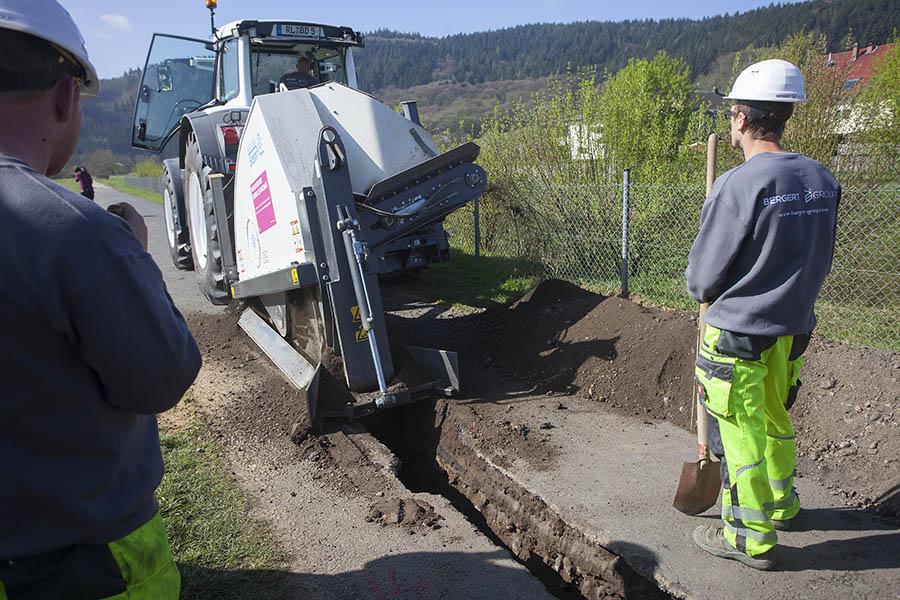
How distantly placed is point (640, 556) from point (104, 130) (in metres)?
120

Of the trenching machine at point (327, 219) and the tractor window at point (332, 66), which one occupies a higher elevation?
the tractor window at point (332, 66)

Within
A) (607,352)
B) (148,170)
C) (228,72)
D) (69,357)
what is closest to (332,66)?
(228,72)

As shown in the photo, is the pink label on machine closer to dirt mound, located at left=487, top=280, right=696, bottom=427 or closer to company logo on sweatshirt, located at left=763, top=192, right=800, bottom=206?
dirt mound, located at left=487, top=280, right=696, bottom=427

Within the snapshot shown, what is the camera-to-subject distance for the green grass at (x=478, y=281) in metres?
8.26

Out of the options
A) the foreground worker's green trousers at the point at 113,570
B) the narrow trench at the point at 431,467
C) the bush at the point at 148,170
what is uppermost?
the bush at the point at 148,170

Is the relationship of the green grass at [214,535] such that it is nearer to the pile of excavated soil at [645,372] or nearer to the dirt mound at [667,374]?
the pile of excavated soil at [645,372]

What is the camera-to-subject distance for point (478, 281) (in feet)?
30.2

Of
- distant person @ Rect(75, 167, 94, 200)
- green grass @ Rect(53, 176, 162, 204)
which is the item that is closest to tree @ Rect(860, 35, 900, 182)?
Result: distant person @ Rect(75, 167, 94, 200)

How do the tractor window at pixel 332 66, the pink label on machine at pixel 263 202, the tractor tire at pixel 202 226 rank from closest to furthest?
the pink label on machine at pixel 263 202 → the tractor tire at pixel 202 226 → the tractor window at pixel 332 66

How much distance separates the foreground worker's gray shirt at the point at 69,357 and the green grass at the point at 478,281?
6.55 metres

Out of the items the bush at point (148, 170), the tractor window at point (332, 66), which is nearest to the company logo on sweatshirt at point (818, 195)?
the tractor window at point (332, 66)

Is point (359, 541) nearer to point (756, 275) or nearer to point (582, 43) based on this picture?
point (756, 275)

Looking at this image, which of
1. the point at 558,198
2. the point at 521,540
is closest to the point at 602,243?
the point at 558,198

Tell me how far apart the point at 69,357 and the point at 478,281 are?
807 centimetres
